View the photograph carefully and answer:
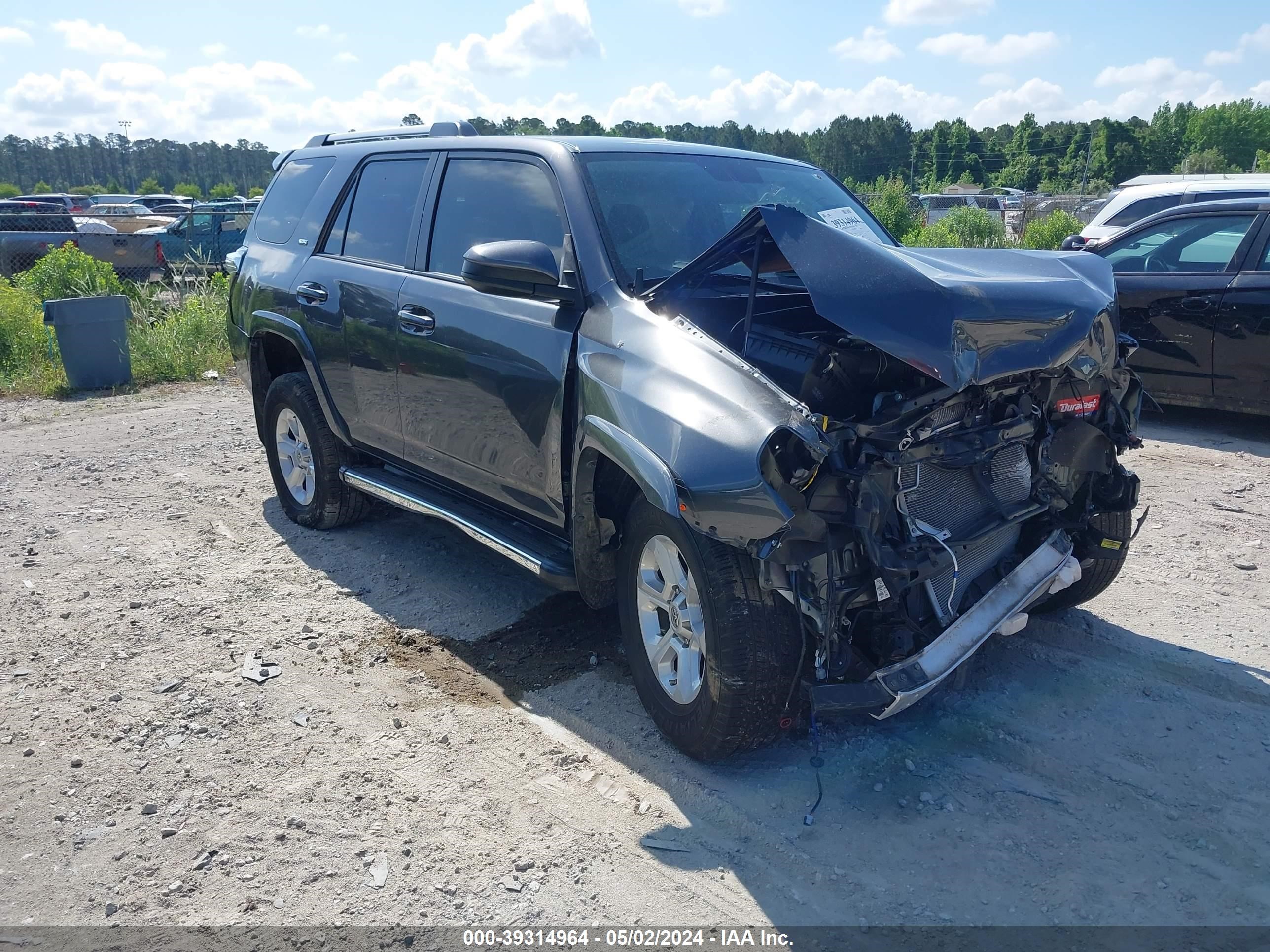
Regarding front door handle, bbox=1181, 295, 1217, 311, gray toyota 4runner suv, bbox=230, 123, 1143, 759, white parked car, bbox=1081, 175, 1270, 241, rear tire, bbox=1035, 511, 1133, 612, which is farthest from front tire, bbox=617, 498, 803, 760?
white parked car, bbox=1081, 175, 1270, 241

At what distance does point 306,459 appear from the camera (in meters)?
5.82

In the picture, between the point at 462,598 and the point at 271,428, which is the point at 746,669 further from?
the point at 271,428

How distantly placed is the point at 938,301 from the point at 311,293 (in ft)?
11.7

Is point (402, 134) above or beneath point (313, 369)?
above

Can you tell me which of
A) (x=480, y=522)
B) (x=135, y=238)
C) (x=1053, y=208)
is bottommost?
(x=480, y=522)

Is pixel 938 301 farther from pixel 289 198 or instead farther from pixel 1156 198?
pixel 1156 198

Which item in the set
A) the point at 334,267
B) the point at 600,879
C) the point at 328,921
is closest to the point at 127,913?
the point at 328,921

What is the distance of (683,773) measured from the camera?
337 centimetres

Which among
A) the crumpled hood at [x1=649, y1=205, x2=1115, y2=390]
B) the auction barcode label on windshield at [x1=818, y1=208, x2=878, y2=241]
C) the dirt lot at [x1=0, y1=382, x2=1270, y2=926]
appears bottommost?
the dirt lot at [x1=0, y1=382, x2=1270, y2=926]

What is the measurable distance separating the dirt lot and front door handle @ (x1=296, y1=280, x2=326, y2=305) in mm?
1424

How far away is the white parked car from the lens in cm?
1149

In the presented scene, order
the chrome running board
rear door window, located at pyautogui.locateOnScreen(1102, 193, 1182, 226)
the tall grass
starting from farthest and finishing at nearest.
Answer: rear door window, located at pyautogui.locateOnScreen(1102, 193, 1182, 226), the tall grass, the chrome running board

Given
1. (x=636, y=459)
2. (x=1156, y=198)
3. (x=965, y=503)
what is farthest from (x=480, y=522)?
(x=1156, y=198)

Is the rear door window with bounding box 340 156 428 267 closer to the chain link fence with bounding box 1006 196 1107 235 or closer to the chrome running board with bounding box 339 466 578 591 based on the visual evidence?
the chrome running board with bounding box 339 466 578 591
